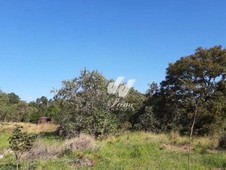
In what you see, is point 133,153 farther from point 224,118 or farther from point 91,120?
point 224,118

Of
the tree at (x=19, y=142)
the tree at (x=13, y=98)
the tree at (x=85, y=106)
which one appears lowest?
the tree at (x=19, y=142)

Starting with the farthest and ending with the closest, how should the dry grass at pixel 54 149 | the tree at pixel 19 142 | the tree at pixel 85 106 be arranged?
the tree at pixel 85 106
the dry grass at pixel 54 149
the tree at pixel 19 142

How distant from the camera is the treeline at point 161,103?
2125 cm

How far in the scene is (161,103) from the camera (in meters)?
26.5

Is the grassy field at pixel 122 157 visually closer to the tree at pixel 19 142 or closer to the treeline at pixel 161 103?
the tree at pixel 19 142

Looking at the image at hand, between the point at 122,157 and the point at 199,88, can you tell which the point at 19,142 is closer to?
the point at 122,157

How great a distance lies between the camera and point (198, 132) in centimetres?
2356

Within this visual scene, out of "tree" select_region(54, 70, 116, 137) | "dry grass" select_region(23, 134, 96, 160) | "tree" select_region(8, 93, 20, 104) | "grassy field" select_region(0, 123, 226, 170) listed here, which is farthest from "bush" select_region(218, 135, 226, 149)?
"tree" select_region(8, 93, 20, 104)

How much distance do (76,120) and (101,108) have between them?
5.66 ft

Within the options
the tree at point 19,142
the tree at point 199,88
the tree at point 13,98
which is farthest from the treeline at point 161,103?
the tree at point 13,98

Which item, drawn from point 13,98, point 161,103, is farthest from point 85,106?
point 13,98

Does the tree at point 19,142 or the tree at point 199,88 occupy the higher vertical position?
the tree at point 199,88

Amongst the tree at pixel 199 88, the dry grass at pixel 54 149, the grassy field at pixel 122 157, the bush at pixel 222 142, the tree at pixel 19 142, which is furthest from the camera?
the tree at pixel 199 88

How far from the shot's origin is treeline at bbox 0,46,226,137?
21250 mm
